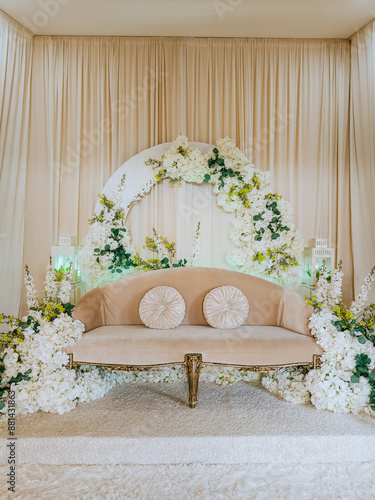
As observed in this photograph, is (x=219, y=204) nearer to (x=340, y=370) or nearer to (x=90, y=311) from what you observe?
(x=90, y=311)

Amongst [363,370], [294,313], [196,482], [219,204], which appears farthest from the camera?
[219,204]

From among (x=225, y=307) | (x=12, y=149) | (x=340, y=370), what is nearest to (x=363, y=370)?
(x=340, y=370)

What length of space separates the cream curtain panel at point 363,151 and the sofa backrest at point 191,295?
3.96 feet

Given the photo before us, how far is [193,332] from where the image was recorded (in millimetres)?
3000

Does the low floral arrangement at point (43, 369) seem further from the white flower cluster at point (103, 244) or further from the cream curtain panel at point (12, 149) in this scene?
the cream curtain panel at point (12, 149)

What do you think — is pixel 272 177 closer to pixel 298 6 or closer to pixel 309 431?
pixel 298 6

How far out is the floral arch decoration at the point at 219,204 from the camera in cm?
392

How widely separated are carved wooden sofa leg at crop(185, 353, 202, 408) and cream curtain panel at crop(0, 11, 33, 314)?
7.07ft

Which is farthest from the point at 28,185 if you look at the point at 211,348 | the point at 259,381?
the point at 259,381

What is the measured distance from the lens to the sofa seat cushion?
276cm

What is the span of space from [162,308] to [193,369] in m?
0.63

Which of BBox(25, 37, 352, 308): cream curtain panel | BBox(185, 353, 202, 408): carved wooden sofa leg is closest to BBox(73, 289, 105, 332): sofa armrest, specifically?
BBox(185, 353, 202, 408): carved wooden sofa leg

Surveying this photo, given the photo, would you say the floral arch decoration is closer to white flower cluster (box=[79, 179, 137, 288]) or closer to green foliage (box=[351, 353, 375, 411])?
white flower cluster (box=[79, 179, 137, 288])

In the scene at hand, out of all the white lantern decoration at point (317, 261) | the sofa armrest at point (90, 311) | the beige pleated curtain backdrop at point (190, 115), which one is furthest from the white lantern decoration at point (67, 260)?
the white lantern decoration at point (317, 261)
